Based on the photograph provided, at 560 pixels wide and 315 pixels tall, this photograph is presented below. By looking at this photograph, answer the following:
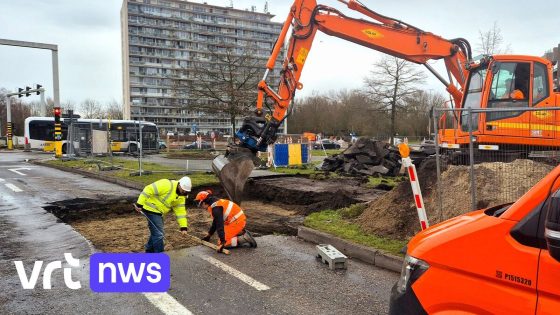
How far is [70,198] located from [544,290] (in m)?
12.5

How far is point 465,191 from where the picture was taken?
22.4 ft

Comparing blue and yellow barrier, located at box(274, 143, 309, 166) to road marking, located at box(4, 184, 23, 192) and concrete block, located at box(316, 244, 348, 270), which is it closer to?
road marking, located at box(4, 184, 23, 192)

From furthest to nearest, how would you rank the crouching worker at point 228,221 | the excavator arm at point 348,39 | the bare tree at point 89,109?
the bare tree at point 89,109, the excavator arm at point 348,39, the crouching worker at point 228,221

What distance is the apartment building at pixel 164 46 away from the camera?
344 ft

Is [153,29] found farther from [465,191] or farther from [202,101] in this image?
[465,191]

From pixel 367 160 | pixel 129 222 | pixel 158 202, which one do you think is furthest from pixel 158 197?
pixel 367 160

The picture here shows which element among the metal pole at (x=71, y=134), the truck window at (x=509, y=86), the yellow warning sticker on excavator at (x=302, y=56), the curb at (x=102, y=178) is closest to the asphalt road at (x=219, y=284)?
the yellow warning sticker on excavator at (x=302, y=56)

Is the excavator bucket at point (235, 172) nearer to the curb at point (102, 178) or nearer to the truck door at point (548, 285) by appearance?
the curb at point (102, 178)

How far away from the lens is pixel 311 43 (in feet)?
35.7

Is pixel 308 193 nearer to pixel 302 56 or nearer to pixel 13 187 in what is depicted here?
pixel 302 56

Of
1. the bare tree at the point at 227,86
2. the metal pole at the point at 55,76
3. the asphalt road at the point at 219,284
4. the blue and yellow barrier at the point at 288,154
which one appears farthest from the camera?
the metal pole at the point at 55,76

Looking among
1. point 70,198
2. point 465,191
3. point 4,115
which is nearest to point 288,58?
point 465,191

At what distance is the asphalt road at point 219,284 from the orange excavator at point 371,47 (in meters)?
2.40

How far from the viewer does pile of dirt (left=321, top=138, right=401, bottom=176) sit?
17922 mm
